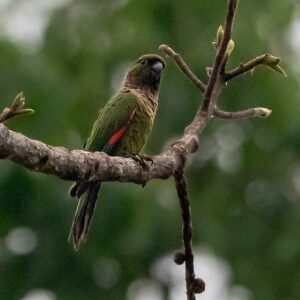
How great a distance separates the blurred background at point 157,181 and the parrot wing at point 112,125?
2067mm

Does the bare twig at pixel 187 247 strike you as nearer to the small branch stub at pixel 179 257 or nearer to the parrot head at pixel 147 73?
the small branch stub at pixel 179 257

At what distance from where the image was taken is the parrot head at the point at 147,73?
5473 millimetres

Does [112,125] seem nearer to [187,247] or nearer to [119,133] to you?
[119,133]

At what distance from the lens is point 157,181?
8.13 metres

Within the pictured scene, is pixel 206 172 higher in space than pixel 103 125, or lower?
higher

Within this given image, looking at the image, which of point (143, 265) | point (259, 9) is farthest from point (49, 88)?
point (259, 9)

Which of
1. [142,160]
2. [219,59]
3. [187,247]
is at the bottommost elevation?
[187,247]

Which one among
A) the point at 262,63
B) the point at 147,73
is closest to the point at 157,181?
the point at 147,73

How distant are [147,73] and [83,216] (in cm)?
128

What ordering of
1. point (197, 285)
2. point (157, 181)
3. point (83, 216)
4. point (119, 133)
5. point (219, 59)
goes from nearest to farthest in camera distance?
1. point (197, 285)
2. point (219, 59)
3. point (83, 216)
4. point (119, 133)
5. point (157, 181)

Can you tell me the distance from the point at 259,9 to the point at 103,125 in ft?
13.6

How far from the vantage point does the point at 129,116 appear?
4.88 m

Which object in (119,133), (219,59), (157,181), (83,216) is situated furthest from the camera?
(157,181)

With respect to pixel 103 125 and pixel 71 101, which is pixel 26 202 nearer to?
pixel 71 101
